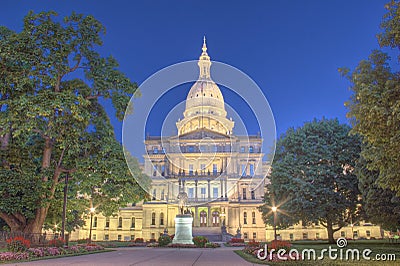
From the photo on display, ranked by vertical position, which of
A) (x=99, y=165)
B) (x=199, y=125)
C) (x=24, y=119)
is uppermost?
(x=199, y=125)

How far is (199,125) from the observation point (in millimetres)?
80938

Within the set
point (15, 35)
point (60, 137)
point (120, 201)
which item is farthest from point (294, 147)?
point (15, 35)

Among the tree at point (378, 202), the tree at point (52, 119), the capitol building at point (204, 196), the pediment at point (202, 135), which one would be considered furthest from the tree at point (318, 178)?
the pediment at point (202, 135)

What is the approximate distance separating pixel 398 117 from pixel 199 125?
68440 mm

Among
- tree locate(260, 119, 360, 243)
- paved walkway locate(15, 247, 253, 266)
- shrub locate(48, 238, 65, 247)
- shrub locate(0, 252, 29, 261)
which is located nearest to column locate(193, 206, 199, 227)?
tree locate(260, 119, 360, 243)

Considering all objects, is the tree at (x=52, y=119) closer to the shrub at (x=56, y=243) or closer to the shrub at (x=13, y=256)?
the shrub at (x=56, y=243)

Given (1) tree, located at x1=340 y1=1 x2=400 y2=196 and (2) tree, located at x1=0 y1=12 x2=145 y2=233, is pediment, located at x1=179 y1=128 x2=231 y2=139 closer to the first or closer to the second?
(2) tree, located at x1=0 y1=12 x2=145 y2=233

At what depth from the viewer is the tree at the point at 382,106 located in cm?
1438

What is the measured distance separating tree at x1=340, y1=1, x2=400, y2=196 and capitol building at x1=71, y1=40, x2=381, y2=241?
49430mm

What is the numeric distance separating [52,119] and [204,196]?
56813 millimetres

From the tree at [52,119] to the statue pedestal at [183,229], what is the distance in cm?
652

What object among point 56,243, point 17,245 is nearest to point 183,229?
point 56,243

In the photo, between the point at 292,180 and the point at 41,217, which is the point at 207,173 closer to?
the point at 292,180

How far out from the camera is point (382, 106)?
14.9 meters
